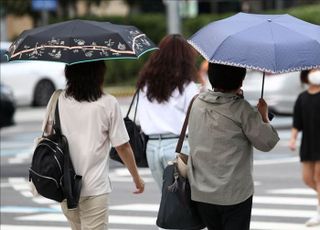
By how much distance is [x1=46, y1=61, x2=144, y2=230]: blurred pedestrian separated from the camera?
514 cm

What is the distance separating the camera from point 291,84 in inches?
716

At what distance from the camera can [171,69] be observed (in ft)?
21.3

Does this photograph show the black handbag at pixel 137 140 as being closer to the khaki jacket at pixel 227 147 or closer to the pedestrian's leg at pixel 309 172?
the khaki jacket at pixel 227 147

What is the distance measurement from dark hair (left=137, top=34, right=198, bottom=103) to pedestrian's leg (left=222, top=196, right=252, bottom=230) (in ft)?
5.92

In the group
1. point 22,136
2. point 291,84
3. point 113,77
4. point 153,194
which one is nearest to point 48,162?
point 153,194

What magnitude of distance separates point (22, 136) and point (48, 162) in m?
12.4

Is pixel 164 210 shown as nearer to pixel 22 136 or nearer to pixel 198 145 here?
pixel 198 145

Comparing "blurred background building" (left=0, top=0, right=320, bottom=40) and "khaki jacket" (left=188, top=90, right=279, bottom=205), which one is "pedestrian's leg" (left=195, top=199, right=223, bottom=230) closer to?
"khaki jacket" (left=188, top=90, right=279, bottom=205)

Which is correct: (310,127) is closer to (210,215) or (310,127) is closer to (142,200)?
(142,200)

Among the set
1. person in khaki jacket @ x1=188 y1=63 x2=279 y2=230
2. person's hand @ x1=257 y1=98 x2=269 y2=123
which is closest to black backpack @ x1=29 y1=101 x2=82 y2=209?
person in khaki jacket @ x1=188 y1=63 x2=279 y2=230

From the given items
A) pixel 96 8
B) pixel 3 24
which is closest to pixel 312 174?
pixel 3 24

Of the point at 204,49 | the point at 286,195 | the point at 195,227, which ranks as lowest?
the point at 286,195

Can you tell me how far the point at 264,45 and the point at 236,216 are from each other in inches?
37.3

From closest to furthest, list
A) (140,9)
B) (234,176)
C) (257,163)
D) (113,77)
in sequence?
(234,176) → (257,163) → (113,77) → (140,9)
